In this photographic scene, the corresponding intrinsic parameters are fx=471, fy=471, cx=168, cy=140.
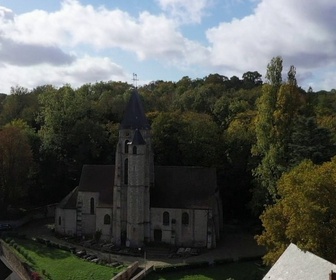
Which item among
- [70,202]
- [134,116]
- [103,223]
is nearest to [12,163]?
[70,202]

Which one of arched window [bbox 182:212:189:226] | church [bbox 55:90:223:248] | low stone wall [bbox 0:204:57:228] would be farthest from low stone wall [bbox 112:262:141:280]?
low stone wall [bbox 0:204:57:228]

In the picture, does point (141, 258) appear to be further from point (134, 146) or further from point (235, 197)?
point (235, 197)

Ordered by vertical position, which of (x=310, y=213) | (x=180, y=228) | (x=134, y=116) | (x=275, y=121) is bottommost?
(x=180, y=228)

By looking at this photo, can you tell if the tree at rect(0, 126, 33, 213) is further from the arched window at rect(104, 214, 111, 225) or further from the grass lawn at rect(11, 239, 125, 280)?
the arched window at rect(104, 214, 111, 225)

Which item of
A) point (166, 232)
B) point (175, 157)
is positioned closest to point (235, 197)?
point (175, 157)

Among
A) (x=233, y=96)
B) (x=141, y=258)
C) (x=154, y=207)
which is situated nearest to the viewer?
(x=141, y=258)

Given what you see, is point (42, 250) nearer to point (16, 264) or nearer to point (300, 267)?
point (16, 264)
